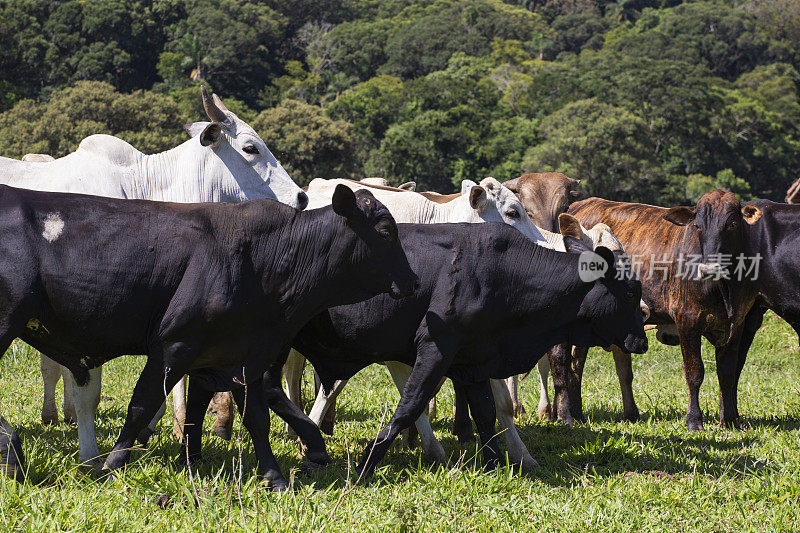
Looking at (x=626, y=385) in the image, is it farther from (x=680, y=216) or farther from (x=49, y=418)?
(x=49, y=418)

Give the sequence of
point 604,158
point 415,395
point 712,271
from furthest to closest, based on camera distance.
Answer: point 604,158, point 712,271, point 415,395

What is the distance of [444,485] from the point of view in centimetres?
519

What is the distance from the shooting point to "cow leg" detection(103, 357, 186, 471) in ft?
15.8

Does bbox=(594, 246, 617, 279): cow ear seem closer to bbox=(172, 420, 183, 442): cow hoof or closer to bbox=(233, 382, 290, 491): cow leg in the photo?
bbox=(233, 382, 290, 491): cow leg

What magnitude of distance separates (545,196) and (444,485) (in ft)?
18.2

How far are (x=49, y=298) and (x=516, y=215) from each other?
13.1 feet

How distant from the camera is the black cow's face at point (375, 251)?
5.14 meters

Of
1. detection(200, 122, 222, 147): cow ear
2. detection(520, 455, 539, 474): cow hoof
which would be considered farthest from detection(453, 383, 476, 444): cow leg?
detection(200, 122, 222, 147): cow ear

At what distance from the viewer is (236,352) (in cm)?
500

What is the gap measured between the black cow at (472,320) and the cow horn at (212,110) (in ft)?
6.72

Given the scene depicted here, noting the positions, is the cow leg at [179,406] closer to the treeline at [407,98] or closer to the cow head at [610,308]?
the cow head at [610,308]

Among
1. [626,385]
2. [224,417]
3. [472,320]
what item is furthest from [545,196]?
[224,417]

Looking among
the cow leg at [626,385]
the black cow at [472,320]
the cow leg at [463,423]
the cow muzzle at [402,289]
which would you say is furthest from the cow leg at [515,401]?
the cow muzzle at [402,289]

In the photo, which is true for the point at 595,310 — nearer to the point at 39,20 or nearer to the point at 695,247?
the point at 695,247
